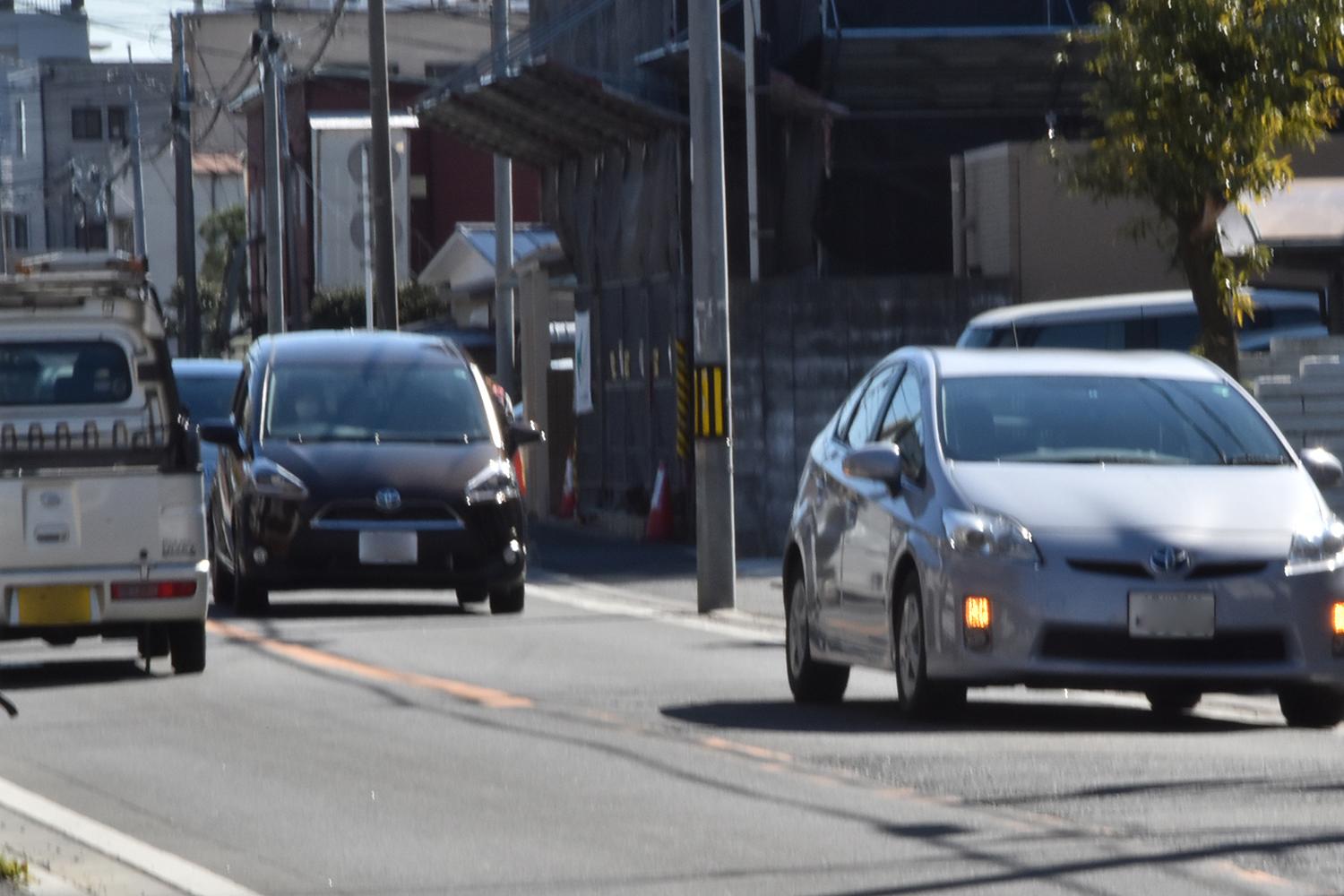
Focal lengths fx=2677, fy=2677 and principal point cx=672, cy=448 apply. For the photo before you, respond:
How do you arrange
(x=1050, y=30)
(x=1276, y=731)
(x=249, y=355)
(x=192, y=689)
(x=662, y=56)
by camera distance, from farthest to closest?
(x=1050, y=30), (x=662, y=56), (x=249, y=355), (x=192, y=689), (x=1276, y=731)

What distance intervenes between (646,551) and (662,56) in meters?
5.29

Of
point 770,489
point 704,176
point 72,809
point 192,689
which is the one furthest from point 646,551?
point 72,809

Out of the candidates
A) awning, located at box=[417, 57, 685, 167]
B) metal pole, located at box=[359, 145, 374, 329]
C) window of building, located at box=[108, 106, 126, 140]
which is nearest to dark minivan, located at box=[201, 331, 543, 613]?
awning, located at box=[417, 57, 685, 167]

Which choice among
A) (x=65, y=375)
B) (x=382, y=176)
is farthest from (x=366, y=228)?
(x=65, y=375)

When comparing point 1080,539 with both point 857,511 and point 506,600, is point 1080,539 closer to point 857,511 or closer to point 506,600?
point 857,511

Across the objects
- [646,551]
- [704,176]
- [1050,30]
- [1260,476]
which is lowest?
[646,551]

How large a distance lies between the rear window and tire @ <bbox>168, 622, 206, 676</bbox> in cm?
192

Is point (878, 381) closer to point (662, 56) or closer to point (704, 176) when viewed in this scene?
point (704, 176)

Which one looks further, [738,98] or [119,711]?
[738,98]

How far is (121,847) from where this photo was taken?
793 cm

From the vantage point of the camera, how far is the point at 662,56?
91.0ft

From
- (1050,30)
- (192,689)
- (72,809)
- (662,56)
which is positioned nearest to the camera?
(72,809)

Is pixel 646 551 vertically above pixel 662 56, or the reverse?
pixel 662 56

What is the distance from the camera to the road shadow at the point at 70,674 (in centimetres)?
1356
